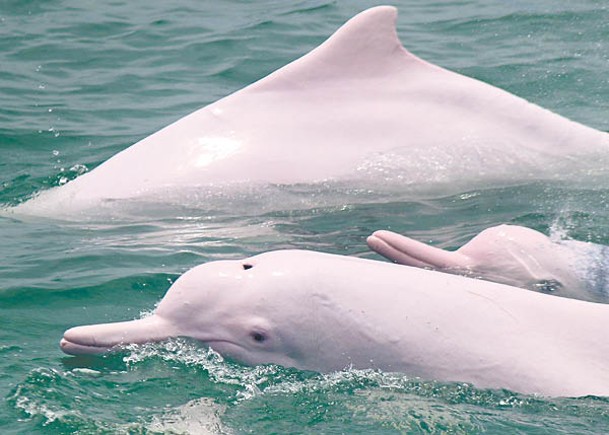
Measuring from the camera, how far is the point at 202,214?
1062cm

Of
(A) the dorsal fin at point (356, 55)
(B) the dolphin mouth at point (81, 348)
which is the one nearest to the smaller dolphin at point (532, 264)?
(B) the dolphin mouth at point (81, 348)

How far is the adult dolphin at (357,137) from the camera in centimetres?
1092

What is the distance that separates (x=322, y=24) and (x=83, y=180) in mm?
7767

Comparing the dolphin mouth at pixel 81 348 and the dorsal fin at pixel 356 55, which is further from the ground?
the dorsal fin at pixel 356 55

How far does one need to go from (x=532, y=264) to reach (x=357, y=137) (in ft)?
9.88

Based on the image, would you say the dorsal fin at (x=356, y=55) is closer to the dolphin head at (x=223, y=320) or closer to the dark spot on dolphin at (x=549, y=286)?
the dark spot on dolphin at (x=549, y=286)

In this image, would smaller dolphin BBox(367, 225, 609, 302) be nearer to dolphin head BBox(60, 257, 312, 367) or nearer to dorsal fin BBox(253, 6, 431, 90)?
dolphin head BBox(60, 257, 312, 367)

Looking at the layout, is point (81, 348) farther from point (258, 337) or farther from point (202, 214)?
point (202, 214)

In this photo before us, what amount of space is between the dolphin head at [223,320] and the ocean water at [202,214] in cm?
9

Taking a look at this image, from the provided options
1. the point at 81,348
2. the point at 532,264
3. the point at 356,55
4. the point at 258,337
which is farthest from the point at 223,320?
the point at 356,55

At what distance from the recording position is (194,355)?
741 cm

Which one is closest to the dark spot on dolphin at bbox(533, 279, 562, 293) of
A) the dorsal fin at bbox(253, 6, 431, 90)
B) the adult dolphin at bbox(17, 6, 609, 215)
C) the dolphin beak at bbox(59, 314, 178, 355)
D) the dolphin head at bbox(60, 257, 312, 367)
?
the dolphin head at bbox(60, 257, 312, 367)

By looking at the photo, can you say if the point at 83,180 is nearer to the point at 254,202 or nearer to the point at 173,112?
the point at 254,202

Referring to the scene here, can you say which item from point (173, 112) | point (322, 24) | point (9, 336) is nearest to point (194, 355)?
point (9, 336)
